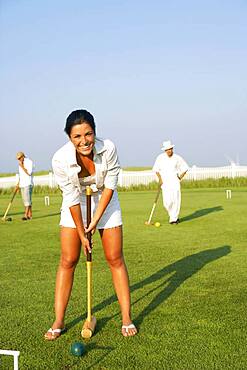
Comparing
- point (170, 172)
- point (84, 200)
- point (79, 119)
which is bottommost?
point (84, 200)

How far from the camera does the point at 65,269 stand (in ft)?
16.1

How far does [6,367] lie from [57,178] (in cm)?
152

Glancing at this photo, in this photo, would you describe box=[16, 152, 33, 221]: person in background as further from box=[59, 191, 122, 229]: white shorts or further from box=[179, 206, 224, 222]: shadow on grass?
box=[59, 191, 122, 229]: white shorts

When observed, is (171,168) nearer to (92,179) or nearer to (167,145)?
(167,145)

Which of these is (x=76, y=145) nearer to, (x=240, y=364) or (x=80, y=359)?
(x=80, y=359)

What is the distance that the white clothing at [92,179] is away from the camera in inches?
178

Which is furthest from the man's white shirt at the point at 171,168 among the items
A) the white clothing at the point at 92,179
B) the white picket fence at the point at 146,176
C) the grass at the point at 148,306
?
the white picket fence at the point at 146,176

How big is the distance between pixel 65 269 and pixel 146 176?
34.5 metres

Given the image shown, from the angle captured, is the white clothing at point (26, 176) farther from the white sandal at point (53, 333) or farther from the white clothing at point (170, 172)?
the white sandal at point (53, 333)

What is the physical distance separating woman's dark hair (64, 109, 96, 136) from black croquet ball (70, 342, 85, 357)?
160cm

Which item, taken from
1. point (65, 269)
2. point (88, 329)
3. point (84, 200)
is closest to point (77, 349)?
point (88, 329)

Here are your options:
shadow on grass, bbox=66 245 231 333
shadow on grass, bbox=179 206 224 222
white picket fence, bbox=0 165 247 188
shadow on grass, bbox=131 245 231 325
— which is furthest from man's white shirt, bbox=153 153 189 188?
white picket fence, bbox=0 165 247 188

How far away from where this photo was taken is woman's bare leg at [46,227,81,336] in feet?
15.7

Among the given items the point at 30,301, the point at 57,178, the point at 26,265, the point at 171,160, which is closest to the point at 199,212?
the point at 171,160
